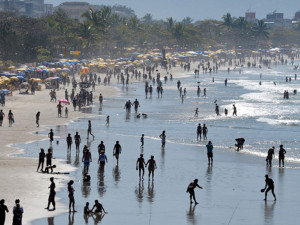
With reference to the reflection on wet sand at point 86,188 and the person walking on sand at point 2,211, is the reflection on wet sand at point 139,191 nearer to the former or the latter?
the reflection on wet sand at point 86,188

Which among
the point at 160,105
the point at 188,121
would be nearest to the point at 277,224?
the point at 188,121

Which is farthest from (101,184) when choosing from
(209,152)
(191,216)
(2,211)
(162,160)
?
(2,211)

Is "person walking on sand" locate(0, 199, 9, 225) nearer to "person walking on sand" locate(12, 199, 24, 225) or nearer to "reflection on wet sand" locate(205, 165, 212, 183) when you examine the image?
"person walking on sand" locate(12, 199, 24, 225)

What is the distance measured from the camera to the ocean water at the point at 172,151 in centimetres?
2250

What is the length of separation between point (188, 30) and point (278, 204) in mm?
154734

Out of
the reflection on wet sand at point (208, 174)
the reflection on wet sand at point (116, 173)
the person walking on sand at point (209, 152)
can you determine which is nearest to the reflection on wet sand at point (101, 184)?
the reflection on wet sand at point (116, 173)

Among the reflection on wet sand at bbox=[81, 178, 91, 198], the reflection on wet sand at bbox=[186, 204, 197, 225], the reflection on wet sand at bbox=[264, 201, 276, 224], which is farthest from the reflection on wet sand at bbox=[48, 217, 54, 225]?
the reflection on wet sand at bbox=[264, 201, 276, 224]

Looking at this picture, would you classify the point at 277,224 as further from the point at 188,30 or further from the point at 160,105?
the point at 188,30

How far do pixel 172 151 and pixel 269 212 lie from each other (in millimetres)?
13935

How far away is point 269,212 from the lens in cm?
2269

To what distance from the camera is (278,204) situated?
24.0 metres

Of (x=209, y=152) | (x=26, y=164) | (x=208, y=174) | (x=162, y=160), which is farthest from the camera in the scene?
(x=162, y=160)

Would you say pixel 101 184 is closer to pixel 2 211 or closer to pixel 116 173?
pixel 116 173

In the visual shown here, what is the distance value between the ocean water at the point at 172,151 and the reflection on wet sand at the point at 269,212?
0.11ft
